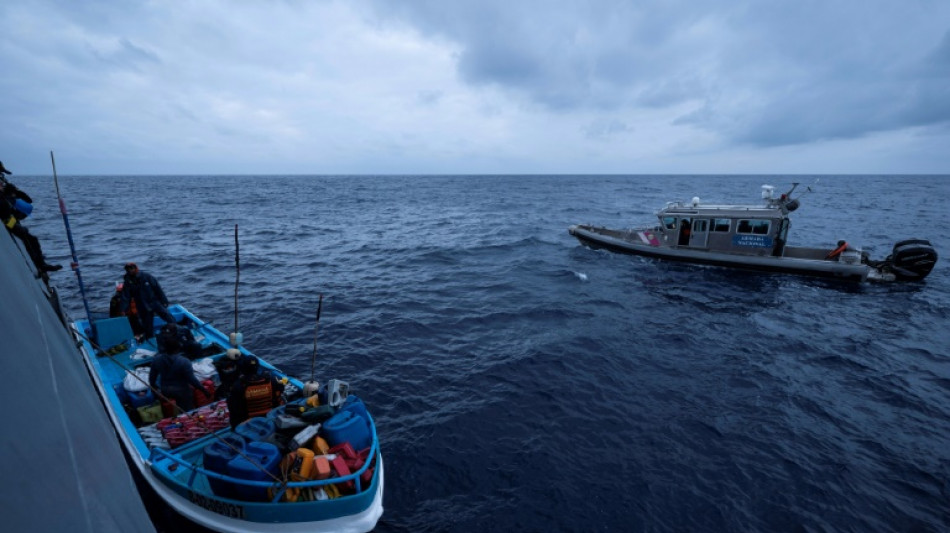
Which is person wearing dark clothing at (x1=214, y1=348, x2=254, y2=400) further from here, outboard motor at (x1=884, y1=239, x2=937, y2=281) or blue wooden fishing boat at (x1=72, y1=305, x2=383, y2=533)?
outboard motor at (x1=884, y1=239, x2=937, y2=281)

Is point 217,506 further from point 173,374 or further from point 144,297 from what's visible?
point 144,297

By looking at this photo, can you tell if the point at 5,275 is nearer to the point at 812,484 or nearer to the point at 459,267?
the point at 812,484

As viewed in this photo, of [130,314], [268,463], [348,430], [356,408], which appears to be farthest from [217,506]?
[130,314]

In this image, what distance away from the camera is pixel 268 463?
6797 mm

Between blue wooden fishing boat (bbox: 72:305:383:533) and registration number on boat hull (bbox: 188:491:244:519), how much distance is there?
19 millimetres

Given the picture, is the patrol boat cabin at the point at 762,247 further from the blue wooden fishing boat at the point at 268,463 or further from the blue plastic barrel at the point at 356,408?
the blue wooden fishing boat at the point at 268,463

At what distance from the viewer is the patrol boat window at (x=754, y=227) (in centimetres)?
2328

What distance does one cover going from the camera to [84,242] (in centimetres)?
3123

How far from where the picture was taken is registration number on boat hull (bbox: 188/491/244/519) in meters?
6.76

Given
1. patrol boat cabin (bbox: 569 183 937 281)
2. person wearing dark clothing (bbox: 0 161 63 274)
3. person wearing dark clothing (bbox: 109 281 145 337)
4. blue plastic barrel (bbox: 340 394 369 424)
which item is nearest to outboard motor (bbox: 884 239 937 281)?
patrol boat cabin (bbox: 569 183 937 281)

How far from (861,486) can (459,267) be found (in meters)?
20.0

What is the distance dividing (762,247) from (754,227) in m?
1.17

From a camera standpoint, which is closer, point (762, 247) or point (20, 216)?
point (20, 216)

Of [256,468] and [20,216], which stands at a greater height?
[20,216]
